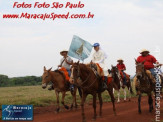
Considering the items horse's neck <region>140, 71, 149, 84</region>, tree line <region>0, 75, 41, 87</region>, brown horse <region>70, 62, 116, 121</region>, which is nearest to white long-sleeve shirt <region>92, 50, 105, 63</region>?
brown horse <region>70, 62, 116, 121</region>

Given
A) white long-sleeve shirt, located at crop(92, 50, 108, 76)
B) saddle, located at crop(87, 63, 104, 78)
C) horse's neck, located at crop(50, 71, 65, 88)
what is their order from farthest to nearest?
horse's neck, located at crop(50, 71, 65, 88) → white long-sleeve shirt, located at crop(92, 50, 108, 76) → saddle, located at crop(87, 63, 104, 78)

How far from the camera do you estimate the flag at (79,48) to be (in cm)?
1338

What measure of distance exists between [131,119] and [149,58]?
3417 mm

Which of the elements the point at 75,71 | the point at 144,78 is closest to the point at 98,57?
the point at 75,71

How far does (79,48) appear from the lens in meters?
13.4

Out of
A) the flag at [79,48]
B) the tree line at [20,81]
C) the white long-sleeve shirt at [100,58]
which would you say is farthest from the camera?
the tree line at [20,81]

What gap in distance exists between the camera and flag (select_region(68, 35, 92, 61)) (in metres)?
13.4

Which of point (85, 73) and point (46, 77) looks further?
point (46, 77)

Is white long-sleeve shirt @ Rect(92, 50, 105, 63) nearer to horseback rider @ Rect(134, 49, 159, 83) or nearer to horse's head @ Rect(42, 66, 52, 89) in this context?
horseback rider @ Rect(134, 49, 159, 83)

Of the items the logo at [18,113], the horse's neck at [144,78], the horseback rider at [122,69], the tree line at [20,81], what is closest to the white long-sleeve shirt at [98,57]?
the horse's neck at [144,78]

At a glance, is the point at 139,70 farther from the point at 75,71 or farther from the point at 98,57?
the point at 75,71

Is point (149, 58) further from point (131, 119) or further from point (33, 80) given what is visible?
point (33, 80)

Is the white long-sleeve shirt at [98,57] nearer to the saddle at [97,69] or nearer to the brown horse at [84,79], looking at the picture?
the saddle at [97,69]

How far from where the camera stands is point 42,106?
60.5 feet
